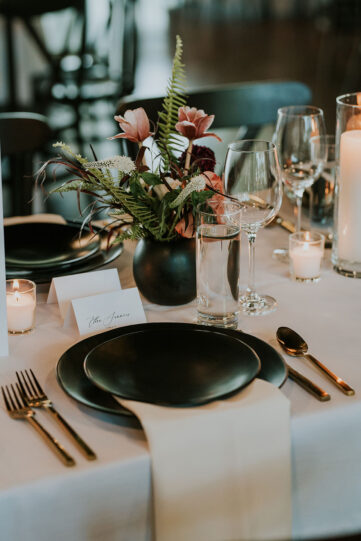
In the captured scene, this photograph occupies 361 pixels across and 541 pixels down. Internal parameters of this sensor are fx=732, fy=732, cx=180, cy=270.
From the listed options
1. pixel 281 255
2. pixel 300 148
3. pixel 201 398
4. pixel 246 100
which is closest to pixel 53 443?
pixel 201 398

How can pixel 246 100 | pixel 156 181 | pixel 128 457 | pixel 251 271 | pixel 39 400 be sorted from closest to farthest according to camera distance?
pixel 128 457 < pixel 39 400 < pixel 156 181 < pixel 251 271 < pixel 246 100

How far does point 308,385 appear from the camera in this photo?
1.01 m

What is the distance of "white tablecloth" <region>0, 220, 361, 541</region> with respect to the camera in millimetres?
847

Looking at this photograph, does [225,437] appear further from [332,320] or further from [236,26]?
[236,26]

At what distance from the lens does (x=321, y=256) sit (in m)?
1.42

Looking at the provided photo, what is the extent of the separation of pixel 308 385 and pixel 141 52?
26.3 feet

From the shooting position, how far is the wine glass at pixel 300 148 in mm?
1525

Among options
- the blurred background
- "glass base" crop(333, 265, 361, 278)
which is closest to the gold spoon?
"glass base" crop(333, 265, 361, 278)

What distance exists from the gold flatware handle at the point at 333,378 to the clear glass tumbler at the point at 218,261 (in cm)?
16

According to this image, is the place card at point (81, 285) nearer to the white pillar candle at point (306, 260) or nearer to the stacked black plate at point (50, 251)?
the stacked black plate at point (50, 251)

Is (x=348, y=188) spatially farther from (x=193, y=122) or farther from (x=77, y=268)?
(x=77, y=268)

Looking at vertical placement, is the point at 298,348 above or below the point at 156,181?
below

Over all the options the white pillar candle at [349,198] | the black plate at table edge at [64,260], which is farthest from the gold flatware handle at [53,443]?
the white pillar candle at [349,198]

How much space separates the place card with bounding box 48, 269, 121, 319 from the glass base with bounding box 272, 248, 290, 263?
39 centimetres
